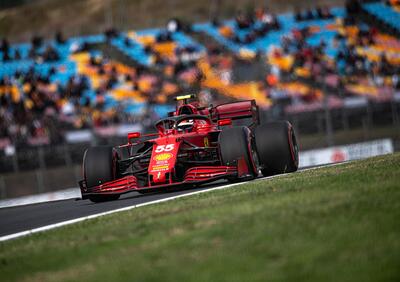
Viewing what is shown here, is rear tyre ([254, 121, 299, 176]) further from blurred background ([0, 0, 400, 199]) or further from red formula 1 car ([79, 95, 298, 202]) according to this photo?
blurred background ([0, 0, 400, 199])

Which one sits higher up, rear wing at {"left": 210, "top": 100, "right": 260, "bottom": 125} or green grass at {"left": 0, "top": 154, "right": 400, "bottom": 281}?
rear wing at {"left": 210, "top": 100, "right": 260, "bottom": 125}

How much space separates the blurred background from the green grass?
524 inches

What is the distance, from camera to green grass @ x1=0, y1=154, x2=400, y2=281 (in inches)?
186

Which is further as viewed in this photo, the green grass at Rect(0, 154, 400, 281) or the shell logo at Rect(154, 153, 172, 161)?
the shell logo at Rect(154, 153, 172, 161)

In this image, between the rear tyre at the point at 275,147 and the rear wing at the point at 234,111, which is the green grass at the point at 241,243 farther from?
the rear wing at the point at 234,111

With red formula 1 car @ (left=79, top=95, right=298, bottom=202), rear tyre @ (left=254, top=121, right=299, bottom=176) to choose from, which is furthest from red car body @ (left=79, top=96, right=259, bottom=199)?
rear tyre @ (left=254, top=121, right=299, bottom=176)

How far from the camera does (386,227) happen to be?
5465mm

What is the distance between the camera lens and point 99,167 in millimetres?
12336

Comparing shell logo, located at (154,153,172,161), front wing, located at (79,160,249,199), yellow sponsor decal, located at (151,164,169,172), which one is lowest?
front wing, located at (79,160,249,199)

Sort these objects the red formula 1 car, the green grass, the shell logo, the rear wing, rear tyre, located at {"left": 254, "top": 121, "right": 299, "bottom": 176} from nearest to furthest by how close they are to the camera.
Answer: the green grass < the red formula 1 car < the shell logo < rear tyre, located at {"left": 254, "top": 121, "right": 299, "bottom": 176} < the rear wing

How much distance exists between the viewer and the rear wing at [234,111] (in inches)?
567

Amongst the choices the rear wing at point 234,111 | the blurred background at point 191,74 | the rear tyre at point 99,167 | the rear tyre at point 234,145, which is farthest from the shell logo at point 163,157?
the blurred background at point 191,74

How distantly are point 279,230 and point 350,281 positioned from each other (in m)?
1.40

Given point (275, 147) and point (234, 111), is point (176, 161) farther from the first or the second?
point (234, 111)
